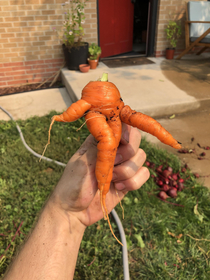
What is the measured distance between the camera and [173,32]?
6.67 m

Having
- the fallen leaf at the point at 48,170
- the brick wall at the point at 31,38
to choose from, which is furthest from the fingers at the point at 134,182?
the brick wall at the point at 31,38

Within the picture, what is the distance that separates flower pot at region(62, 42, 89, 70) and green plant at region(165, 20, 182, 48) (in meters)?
2.73

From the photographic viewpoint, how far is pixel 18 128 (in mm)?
3719

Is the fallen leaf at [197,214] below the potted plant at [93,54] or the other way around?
below

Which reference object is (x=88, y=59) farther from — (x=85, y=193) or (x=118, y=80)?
(x=85, y=193)

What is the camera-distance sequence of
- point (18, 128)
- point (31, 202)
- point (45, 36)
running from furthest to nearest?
point (45, 36) < point (18, 128) < point (31, 202)

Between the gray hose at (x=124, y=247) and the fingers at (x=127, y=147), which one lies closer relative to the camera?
the fingers at (x=127, y=147)

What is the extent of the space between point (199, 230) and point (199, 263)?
35cm

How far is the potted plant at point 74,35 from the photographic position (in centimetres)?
546

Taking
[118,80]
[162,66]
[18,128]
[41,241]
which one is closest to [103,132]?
[41,241]

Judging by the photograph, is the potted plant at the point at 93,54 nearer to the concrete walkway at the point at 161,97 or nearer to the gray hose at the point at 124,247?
the concrete walkway at the point at 161,97

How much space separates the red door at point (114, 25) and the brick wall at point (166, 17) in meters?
1.26

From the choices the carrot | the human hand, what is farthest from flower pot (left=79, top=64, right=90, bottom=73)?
the carrot

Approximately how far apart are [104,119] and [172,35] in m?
6.65
